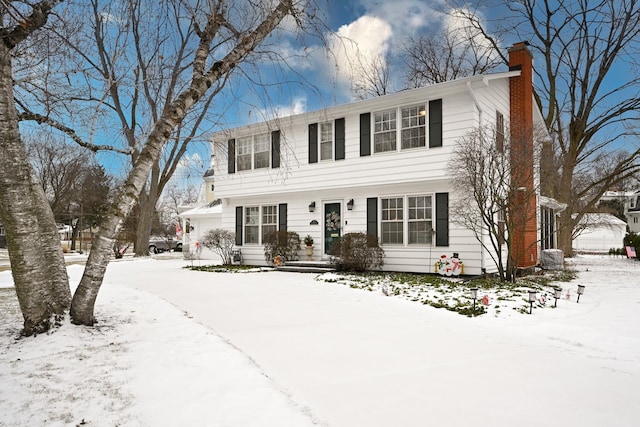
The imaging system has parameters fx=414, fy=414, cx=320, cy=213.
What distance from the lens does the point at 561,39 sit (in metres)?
19.9

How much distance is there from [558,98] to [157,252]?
2523cm

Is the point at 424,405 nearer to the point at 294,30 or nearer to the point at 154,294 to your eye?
the point at 294,30

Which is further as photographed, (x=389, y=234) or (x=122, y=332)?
(x=389, y=234)

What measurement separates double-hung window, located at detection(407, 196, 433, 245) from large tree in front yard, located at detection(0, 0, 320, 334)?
696cm

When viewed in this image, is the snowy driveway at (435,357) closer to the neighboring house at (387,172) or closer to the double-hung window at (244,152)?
the neighboring house at (387,172)

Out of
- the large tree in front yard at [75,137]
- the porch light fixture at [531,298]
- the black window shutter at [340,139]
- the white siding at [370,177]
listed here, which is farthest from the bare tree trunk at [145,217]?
the porch light fixture at [531,298]

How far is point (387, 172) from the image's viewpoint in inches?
449

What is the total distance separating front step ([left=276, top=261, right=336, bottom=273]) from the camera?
11773 mm

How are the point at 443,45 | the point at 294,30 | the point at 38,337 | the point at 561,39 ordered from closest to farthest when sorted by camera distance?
the point at 38,337
the point at 294,30
the point at 561,39
the point at 443,45

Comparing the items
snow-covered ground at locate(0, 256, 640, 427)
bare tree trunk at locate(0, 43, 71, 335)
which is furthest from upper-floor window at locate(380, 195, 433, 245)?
bare tree trunk at locate(0, 43, 71, 335)

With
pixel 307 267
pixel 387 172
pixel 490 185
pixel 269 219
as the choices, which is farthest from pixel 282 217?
pixel 490 185

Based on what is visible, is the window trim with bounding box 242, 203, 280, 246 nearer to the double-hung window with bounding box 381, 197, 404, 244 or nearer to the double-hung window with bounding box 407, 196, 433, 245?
the double-hung window with bounding box 381, 197, 404, 244

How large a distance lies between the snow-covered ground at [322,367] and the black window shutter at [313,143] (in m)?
7.15

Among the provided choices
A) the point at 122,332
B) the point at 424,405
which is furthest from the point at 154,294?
the point at 424,405
